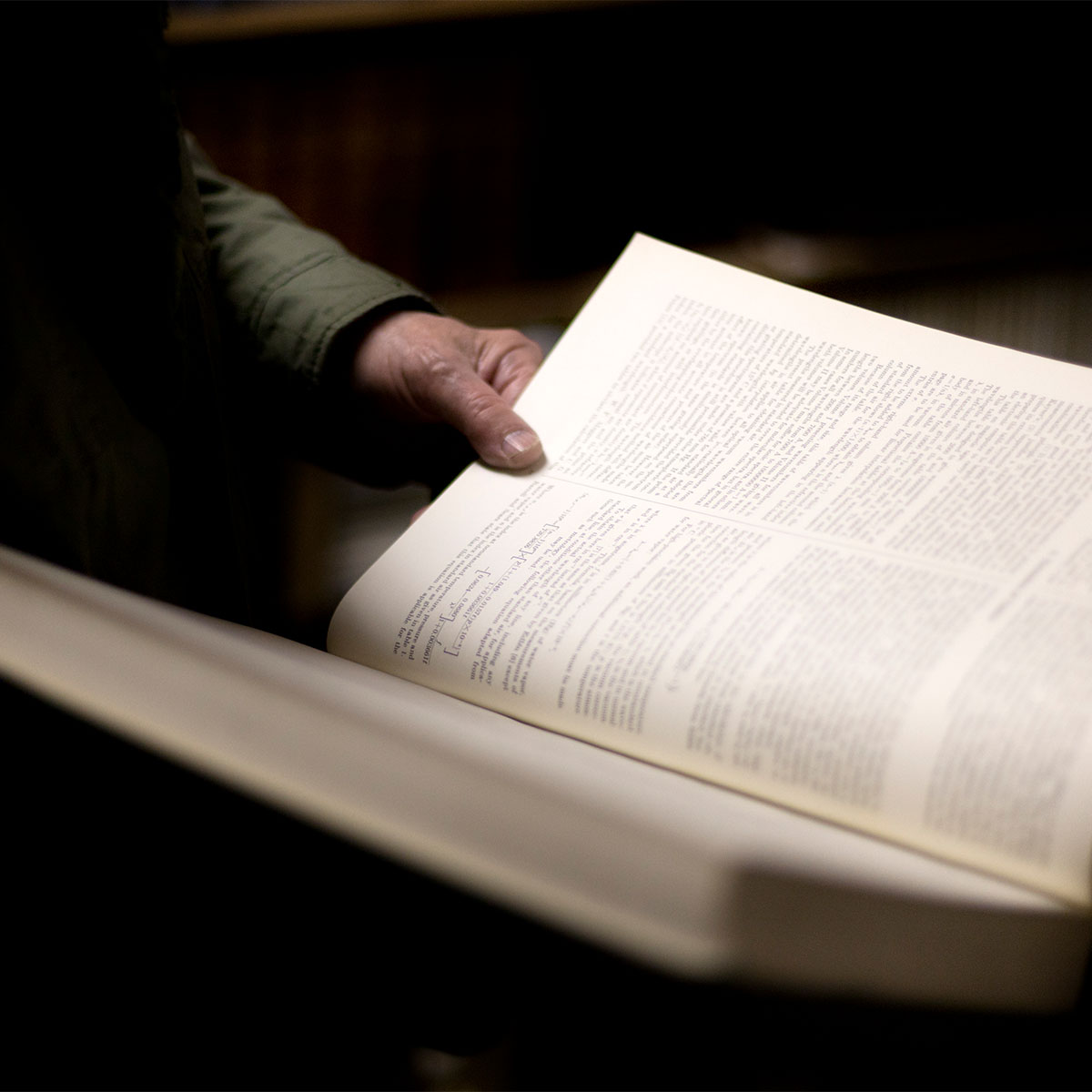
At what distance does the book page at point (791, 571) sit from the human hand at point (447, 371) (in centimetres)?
3

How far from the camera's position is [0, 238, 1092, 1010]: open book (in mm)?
199

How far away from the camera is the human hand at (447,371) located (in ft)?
1.56

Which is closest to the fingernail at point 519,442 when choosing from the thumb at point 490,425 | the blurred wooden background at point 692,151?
the thumb at point 490,425

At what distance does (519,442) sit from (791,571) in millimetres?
142

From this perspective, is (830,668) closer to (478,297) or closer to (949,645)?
(949,645)

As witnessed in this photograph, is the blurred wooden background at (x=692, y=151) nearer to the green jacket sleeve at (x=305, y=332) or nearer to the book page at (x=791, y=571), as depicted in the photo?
the green jacket sleeve at (x=305, y=332)

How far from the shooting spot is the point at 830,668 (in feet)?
1.02

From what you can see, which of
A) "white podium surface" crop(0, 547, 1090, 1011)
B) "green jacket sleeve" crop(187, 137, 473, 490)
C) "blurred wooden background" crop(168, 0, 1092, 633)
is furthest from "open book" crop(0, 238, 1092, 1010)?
"blurred wooden background" crop(168, 0, 1092, 633)

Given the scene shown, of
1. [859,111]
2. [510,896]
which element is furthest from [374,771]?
[859,111]

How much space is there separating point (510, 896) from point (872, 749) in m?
0.14

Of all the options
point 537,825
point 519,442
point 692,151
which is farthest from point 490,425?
point 692,151

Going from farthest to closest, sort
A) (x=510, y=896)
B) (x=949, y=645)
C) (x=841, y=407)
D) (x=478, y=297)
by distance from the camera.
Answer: (x=478, y=297) → (x=841, y=407) → (x=949, y=645) → (x=510, y=896)

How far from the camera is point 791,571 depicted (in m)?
0.35

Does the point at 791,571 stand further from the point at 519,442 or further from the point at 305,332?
the point at 305,332
